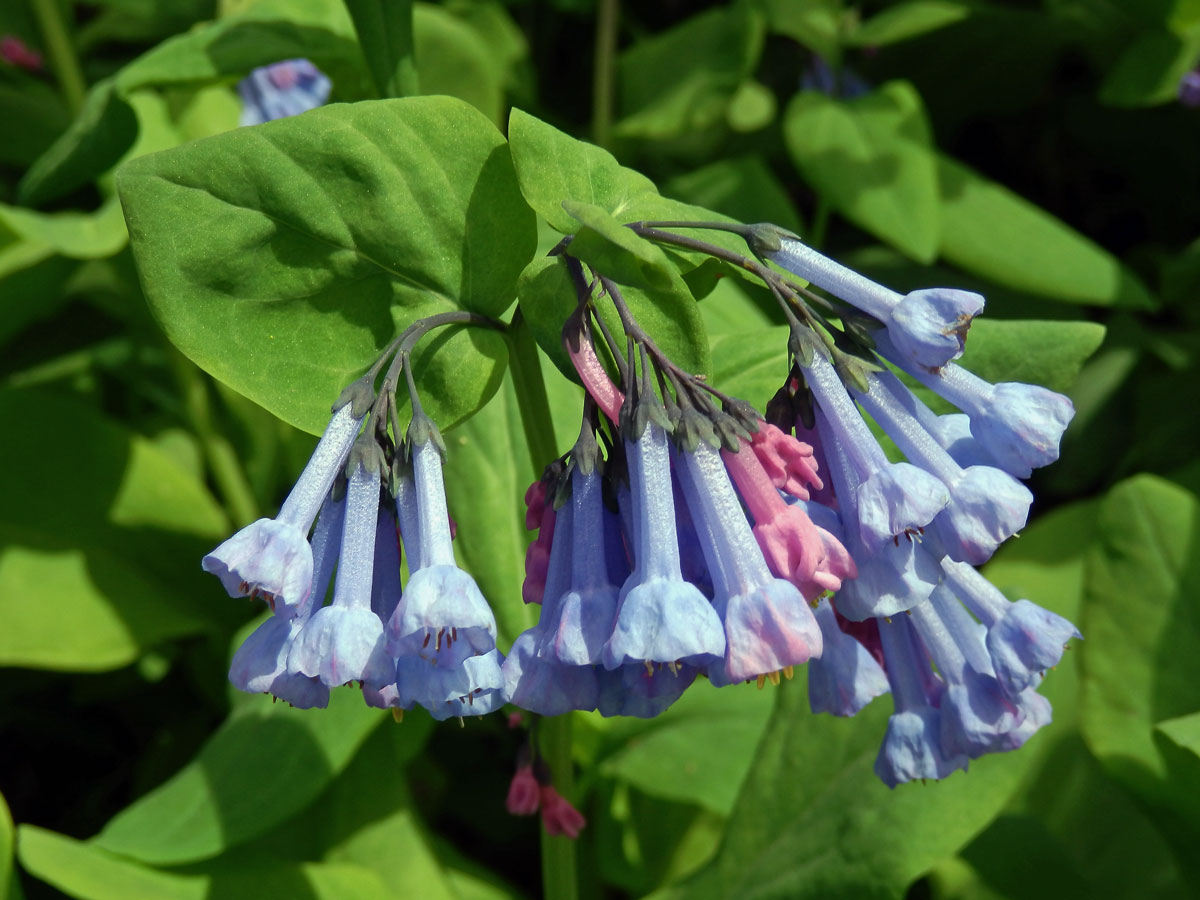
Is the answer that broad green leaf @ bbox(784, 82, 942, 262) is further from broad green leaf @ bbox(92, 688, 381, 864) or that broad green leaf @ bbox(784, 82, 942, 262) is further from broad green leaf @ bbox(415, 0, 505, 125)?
broad green leaf @ bbox(92, 688, 381, 864)

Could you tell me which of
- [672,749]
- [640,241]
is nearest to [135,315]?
[672,749]

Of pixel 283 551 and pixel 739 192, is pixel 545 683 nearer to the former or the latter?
pixel 283 551

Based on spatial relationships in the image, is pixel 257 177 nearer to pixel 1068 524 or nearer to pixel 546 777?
pixel 546 777

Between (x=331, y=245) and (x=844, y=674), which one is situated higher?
(x=331, y=245)

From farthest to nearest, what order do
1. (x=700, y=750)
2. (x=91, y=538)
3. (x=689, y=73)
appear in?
1. (x=689, y=73)
2. (x=91, y=538)
3. (x=700, y=750)

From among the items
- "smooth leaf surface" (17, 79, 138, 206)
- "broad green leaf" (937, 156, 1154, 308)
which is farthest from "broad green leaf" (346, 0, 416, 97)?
"broad green leaf" (937, 156, 1154, 308)

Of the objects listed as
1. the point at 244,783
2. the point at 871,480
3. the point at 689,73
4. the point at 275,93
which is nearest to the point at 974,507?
the point at 871,480
